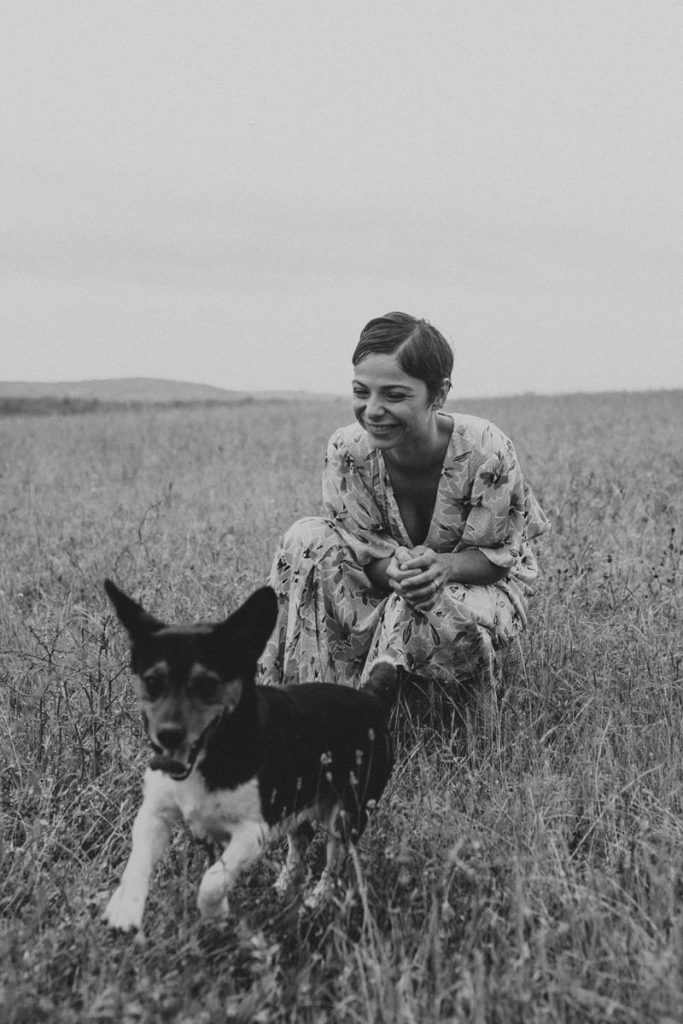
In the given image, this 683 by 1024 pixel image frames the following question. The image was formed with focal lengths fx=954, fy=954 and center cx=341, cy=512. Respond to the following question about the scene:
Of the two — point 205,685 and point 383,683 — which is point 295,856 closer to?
point 383,683

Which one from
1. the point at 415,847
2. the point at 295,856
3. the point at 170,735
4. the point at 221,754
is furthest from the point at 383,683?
the point at 170,735

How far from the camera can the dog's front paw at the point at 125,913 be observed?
2.26m

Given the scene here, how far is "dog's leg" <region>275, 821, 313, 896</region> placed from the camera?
2691 mm

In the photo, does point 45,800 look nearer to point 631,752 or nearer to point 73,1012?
point 73,1012

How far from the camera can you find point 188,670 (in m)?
2.30

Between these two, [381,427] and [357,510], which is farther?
[357,510]

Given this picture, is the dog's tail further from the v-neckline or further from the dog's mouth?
the v-neckline

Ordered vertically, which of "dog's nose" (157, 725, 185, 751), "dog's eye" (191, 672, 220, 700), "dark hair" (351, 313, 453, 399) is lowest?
"dog's nose" (157, 725, 185, 751)

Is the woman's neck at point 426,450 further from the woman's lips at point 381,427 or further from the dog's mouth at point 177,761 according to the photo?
the dog's mouth at point 177,761

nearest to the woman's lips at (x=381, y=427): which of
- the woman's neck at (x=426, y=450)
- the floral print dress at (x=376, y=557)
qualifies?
the woman's neck at (x=426, y=450)

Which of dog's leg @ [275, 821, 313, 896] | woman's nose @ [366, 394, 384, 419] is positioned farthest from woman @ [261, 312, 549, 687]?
dog's leg @ [275, 821, 313, 896]

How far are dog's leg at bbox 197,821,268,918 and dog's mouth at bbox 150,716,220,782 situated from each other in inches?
8.4

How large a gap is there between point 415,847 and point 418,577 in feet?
3.69

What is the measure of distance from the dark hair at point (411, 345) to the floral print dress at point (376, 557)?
428mm
